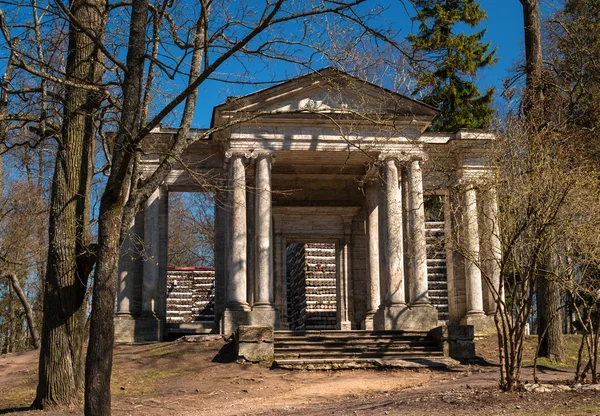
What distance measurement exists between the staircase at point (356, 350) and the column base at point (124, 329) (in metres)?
5.09

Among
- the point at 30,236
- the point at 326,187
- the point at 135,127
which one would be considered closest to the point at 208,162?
the point at 326,187

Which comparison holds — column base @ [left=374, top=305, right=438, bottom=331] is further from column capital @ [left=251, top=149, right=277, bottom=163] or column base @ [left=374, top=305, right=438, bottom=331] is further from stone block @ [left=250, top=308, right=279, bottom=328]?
column capital @ [left=251, top=149, right=277, bottom=163]

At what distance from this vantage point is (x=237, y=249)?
2120 cm

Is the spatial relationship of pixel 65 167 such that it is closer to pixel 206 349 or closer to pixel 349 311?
pixel 206 349

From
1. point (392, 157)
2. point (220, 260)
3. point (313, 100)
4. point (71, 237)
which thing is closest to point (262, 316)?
point (220, 260)

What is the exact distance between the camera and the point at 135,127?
33.8 ft

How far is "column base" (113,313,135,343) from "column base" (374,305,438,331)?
7.11 metres

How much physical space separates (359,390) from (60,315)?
5877mm

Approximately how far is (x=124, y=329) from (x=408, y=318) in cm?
803

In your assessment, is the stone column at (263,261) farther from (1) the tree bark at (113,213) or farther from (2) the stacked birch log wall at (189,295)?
(2) the stacked birch log wall at (189,295)

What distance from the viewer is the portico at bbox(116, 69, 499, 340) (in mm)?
21234

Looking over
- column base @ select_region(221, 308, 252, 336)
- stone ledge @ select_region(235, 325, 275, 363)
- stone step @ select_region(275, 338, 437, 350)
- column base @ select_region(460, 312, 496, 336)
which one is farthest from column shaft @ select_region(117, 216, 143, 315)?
column base @ select_region(460, 312, 496, 336)

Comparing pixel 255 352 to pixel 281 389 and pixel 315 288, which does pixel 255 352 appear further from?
pixel 315 288

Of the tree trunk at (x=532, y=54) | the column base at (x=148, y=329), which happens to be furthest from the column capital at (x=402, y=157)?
the column base at (x=148, y=329)
